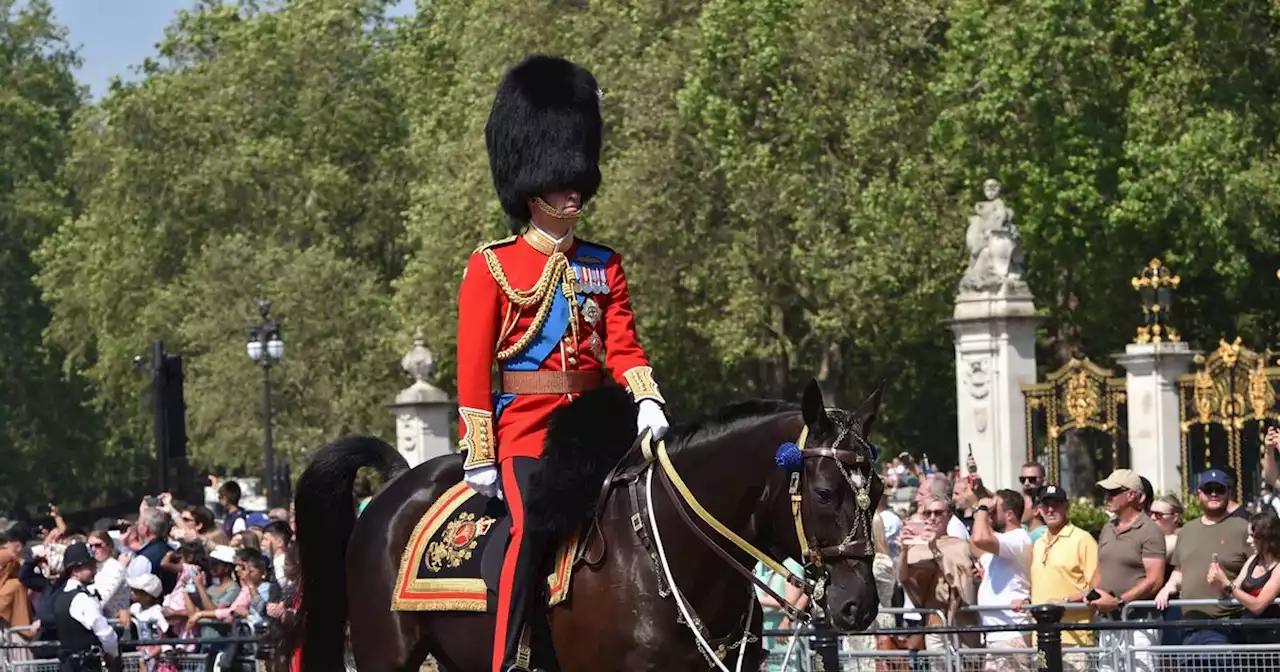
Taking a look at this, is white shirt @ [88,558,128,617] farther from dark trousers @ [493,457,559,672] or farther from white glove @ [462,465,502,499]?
dark trousers @ [493,457,559,672]

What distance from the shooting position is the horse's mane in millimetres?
9664

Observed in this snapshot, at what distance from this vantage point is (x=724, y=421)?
31.9ft

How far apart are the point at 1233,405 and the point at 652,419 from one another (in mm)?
20014

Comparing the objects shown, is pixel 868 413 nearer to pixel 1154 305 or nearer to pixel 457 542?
pixel 457 542

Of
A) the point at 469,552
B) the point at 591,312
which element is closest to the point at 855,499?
the point at 591,312

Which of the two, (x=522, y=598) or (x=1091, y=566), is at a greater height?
(x=522, y=598)

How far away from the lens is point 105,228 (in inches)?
2334

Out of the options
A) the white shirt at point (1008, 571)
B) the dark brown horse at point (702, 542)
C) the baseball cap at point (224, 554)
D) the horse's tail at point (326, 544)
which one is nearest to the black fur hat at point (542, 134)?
the dark brown horse at point (702, 542)

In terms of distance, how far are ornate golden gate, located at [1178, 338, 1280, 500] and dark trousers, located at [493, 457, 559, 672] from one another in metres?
19.5

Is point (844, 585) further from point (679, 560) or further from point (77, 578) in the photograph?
point (77, 578)

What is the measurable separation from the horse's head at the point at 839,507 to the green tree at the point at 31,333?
2278 inches

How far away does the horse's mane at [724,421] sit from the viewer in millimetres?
9664

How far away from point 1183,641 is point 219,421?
1576 inches

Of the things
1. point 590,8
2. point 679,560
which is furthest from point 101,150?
point 679,560
